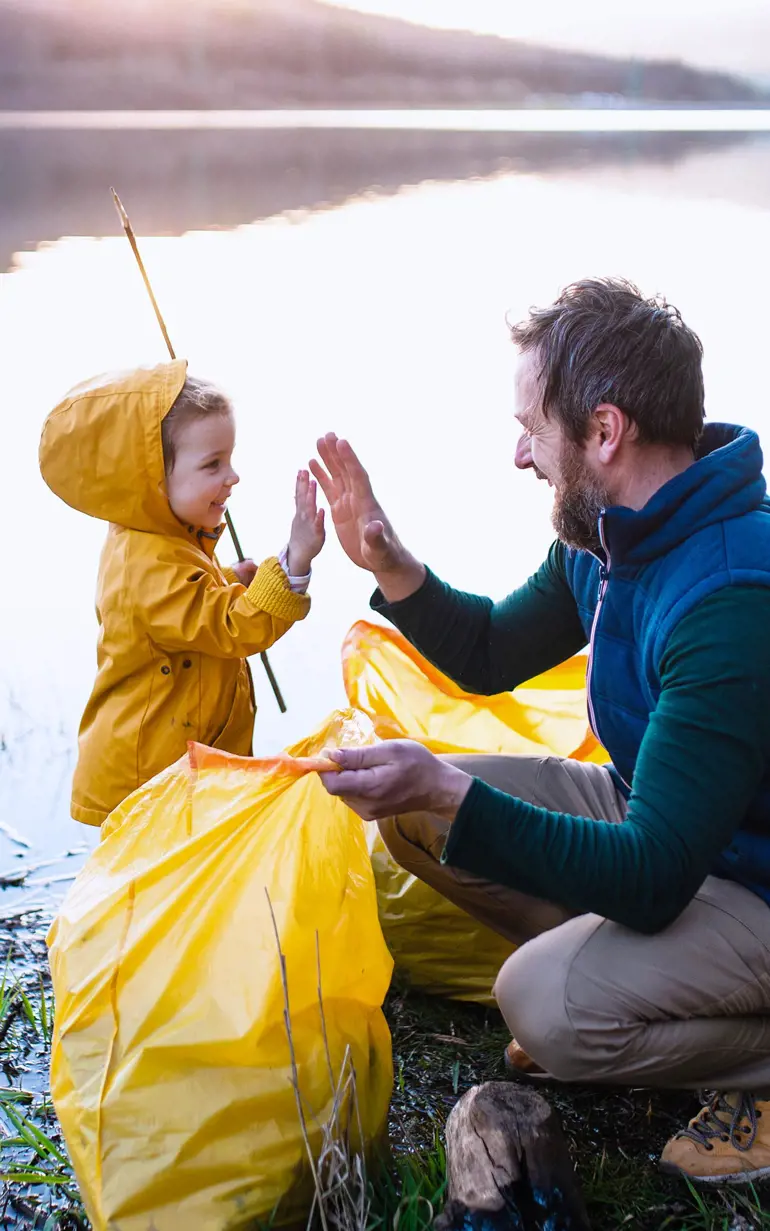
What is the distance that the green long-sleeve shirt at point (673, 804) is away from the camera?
152cm

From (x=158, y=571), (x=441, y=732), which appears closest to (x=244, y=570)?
(x=158, y=571)

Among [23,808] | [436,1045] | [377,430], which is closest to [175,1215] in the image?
[436,1045]

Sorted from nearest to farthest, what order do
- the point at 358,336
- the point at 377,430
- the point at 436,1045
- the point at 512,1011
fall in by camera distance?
1. the point at 512,1011
2. the point at 436,1045
3. the point at 377,430
4. the point at 358,336

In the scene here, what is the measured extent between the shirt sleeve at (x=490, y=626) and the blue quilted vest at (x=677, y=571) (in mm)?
344

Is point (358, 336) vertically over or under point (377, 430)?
over

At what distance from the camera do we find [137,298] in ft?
23.6

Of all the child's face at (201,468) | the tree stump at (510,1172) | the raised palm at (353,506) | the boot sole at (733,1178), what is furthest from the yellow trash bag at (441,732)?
the tree stump at (510,1172)

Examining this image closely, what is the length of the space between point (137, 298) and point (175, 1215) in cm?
636

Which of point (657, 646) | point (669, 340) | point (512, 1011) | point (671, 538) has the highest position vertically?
point (669, 340)

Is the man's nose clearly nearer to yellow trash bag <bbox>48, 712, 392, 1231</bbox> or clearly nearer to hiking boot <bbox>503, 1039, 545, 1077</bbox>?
yellow trash bag <bbox>48, 712, 392, 1231</bbox>

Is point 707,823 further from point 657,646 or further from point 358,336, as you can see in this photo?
point 358,336

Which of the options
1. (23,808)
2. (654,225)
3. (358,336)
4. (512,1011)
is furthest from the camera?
(654,225)

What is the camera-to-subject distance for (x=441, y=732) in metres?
2.35

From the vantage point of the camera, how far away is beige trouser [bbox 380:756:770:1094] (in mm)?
1648
